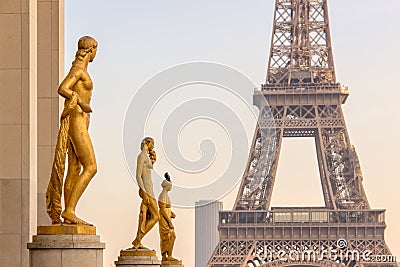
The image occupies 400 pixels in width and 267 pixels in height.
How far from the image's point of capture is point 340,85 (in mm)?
81312

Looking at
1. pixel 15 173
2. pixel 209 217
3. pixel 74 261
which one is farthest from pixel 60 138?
pixel 209 217

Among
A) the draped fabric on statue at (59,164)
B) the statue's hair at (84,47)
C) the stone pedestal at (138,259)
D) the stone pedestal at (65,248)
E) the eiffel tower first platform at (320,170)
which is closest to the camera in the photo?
the stone pedestal at (65,248)

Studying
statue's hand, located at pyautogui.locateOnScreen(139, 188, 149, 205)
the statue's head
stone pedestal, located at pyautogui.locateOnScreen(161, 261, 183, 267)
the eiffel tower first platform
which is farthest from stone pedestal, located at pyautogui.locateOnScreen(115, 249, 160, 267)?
the eiffel tower first platform

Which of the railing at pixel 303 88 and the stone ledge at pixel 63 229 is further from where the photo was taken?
the railing at pixel 303 88

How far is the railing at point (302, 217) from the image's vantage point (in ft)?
258

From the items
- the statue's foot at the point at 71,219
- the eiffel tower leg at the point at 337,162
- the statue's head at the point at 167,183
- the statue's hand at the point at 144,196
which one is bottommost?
the statue's foot at the point at 71,219

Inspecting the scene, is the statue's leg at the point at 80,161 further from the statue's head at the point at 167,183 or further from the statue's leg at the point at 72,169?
the statue's head at the point at 167,183

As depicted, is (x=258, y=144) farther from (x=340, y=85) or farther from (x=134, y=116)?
(x=134, y=116)

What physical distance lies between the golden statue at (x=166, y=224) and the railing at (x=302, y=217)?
5297 cm

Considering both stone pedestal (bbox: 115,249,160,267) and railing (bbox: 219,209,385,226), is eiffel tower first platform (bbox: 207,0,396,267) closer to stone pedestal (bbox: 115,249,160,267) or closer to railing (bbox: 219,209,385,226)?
railing (bbox: 219,209,385,226)

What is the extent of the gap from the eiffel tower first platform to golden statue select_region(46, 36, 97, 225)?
6429 cm

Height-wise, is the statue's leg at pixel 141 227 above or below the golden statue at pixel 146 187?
below

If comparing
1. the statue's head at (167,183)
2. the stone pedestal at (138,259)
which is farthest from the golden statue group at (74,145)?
the statue's head at (167,183)

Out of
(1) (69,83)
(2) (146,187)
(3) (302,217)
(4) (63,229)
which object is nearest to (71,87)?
(1) (69,83)
